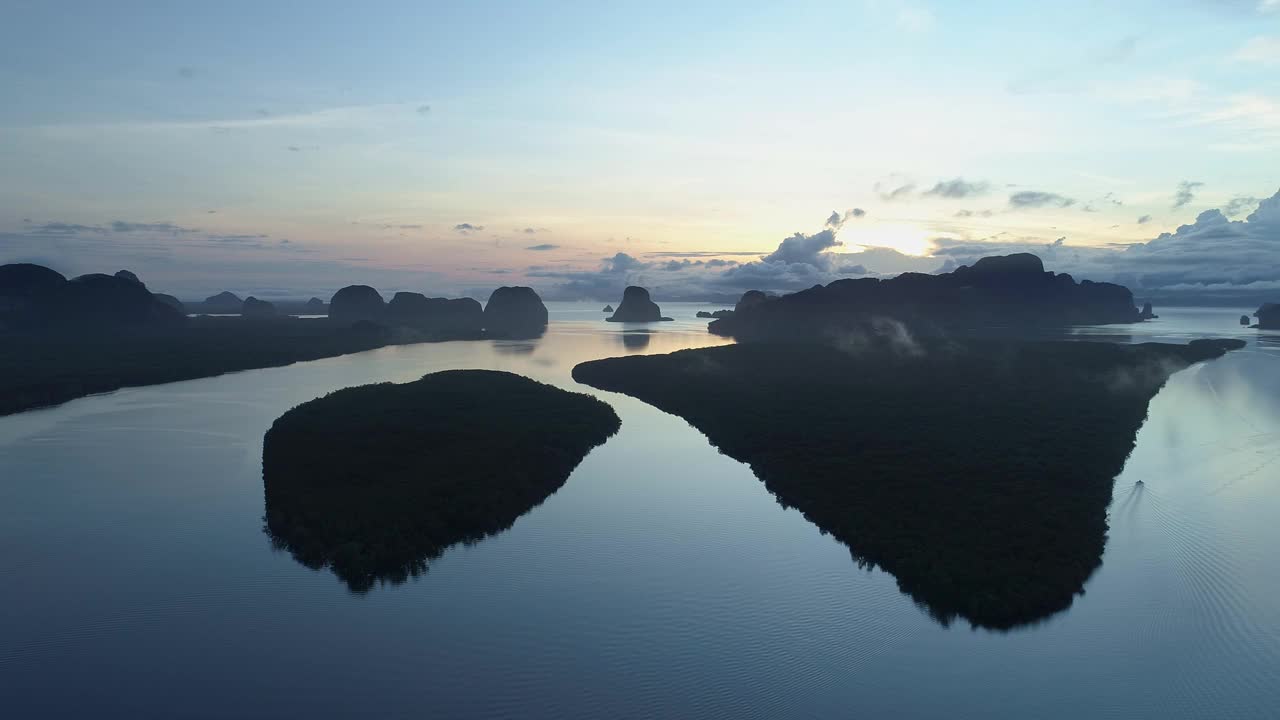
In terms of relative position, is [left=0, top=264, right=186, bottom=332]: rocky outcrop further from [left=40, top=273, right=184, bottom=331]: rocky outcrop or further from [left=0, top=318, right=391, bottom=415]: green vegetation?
[left=0, top=318, right=391, bottom=415]: green vegetation

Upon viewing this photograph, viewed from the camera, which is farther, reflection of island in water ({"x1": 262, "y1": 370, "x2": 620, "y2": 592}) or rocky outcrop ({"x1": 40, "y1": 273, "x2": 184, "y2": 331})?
rocky outcrop ({"x1": 40, "y1": 273, "x2": 184, "y2": 331})

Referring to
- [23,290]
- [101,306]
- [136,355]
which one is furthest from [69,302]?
[136,355]

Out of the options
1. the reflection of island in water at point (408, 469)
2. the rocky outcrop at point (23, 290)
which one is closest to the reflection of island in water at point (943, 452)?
the reflection of island in water at point (408, 469)

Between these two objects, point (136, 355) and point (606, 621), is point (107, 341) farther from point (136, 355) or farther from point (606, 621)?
point (606, 621)

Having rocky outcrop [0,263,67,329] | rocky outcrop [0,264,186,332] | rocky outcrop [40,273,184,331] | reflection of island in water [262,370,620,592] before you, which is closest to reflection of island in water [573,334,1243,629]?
reflection of island in water [262,370,620,592]

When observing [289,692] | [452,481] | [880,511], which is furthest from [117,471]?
[880,511]

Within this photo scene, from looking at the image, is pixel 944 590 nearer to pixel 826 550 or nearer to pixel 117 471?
pixel 826 550
